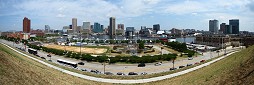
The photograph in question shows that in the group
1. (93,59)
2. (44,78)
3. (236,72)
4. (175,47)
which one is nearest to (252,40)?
(175,47)

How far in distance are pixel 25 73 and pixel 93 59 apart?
39.2 m

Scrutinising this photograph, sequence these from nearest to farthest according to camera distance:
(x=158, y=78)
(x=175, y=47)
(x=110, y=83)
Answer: (x=110, y=83) < (x=158, y=78) < (x=175, y=47)

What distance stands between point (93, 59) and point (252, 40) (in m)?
82.1

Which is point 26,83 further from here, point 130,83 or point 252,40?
point 252,40

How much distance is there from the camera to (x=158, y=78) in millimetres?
31750

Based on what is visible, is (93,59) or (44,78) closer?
(44,78)

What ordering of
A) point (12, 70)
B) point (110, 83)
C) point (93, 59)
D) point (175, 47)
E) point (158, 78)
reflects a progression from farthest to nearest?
1. point (175, 47)
2. point (93, 59)
3. point (158, 78)
4. point (110, 83)
5. point (12, 70)

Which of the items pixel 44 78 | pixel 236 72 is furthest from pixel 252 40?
pixel 44 78

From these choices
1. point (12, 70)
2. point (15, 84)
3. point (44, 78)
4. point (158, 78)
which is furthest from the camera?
point (158, 78)

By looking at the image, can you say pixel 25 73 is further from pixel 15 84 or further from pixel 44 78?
pixel 15 84

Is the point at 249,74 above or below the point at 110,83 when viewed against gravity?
above

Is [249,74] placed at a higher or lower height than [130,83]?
higher

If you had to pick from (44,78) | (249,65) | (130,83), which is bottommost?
(130,83)

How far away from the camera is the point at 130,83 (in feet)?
96.8
